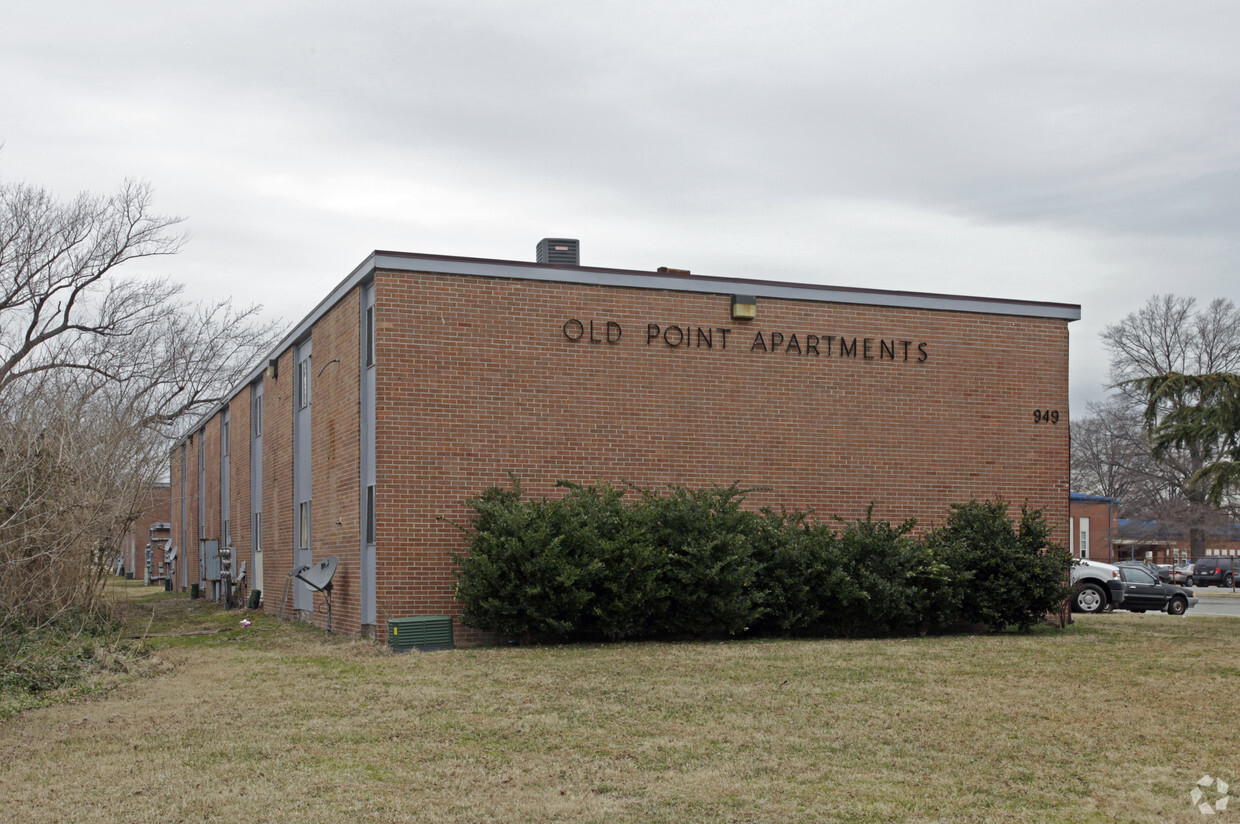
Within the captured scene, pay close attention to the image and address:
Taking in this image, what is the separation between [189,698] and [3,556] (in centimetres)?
381

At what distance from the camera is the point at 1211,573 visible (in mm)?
58094

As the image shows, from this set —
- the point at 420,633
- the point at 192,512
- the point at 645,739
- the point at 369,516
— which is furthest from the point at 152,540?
the point at 645,739

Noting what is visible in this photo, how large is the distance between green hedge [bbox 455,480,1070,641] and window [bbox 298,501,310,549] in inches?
278

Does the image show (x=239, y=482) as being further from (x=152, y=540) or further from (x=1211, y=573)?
(x=1211, y=573)

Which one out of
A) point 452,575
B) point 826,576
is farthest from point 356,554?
point 826,576

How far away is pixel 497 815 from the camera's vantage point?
25.1 feet

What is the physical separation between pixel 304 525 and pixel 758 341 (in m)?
10.2

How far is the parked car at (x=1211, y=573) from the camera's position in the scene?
57.6 meters

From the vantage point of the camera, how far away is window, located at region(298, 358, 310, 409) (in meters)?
24.5

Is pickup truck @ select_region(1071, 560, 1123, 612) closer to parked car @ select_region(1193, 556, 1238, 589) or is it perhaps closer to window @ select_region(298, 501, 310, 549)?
window @ select_region(298, 501, 310, 549)

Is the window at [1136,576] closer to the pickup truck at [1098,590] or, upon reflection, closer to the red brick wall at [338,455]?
the pickup truck at [1098,590]

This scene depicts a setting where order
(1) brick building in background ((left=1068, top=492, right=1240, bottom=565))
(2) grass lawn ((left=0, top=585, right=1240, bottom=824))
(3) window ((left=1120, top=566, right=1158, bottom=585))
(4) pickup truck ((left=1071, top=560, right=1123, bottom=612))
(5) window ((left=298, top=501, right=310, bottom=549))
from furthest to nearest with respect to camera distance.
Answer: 1. (1) brick building in background ((left=1068, top=492, right=1240, bottom=565))
2. (3) window ((left=1120, top=566, right=1158, bottom=585))
3. (4) pickup truck ((left=1071, top=560, right=1123, bottom=612))
4. (5) window ((left=298, top=501, right=310, bottom=549))
5. (2) grass lawn ((left=0, top=585, right=1240, bottom=824))

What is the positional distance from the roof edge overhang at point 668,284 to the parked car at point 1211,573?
40609 mm

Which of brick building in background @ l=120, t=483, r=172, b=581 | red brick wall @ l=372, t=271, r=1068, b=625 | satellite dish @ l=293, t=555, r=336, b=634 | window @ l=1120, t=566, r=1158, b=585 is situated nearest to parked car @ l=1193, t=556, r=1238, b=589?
window @ l=1120, t=566, r=1158, b=585
